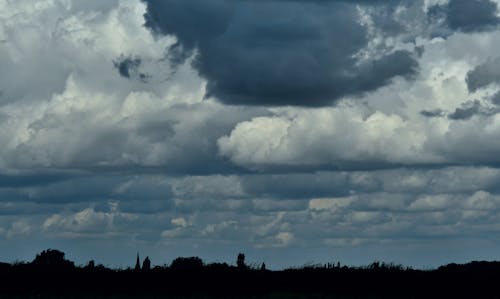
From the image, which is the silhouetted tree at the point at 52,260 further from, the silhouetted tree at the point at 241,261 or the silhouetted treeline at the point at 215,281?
the silhouetted tree at the point at 241,261

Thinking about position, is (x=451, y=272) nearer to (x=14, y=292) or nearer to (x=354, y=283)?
(x=354, y=283)

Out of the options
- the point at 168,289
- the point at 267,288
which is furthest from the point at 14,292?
the point at 267,288

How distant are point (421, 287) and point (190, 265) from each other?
1723 cm

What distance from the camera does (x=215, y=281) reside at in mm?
89562

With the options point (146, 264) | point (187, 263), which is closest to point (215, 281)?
point (187, 263)

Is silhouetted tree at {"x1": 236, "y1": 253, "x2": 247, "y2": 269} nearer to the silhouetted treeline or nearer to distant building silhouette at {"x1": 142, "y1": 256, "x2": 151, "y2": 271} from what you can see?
the silhouetted treeline

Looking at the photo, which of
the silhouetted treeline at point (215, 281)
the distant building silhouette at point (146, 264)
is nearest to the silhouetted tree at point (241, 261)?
the silhouetted treeline at point (215, 281)

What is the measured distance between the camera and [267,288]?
88.4 meters

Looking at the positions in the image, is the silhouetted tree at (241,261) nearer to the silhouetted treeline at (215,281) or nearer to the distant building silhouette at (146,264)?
the silhouetted treeline at (215,281)

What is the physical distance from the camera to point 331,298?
279 ft

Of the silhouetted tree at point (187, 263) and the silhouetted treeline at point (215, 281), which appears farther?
the silhouetted tree at point (187, 263)

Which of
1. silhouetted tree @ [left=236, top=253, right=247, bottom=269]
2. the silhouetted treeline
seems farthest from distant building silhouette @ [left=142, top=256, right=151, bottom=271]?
silhouetted tree @ [left=236, top=253, right=247, bottom=269]

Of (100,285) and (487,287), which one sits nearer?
(487,287)

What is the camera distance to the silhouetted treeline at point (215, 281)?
8656 centimetres
